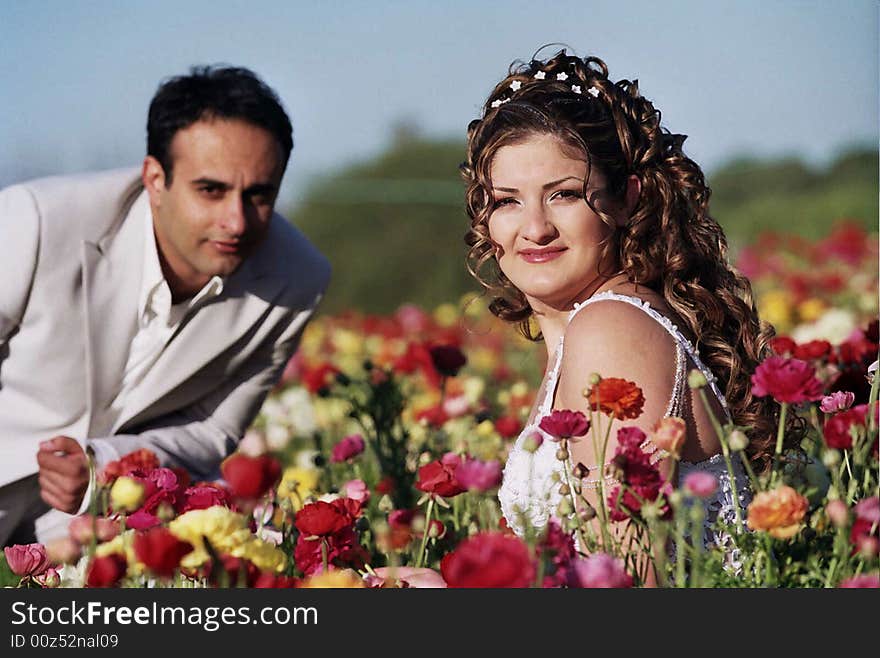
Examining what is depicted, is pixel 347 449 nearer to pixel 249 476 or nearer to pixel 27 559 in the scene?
pixel 27 559

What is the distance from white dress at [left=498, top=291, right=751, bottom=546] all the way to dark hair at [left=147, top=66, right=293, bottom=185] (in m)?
1.31

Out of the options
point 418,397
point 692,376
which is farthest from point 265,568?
point 418,397

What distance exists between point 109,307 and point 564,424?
2.00m

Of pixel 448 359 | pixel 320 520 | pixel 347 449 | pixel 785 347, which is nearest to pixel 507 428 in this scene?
pixel 448 359

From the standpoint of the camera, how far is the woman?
2.18 metres

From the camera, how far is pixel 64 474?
9.75ft

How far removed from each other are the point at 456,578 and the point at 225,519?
1.42 feet

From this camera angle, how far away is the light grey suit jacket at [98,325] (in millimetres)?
3418

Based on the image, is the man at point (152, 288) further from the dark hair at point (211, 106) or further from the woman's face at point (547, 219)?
the woman's face at point (547, 219)

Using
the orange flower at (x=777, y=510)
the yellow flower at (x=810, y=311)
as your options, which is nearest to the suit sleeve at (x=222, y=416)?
the orange flower at (x=777, y=510)

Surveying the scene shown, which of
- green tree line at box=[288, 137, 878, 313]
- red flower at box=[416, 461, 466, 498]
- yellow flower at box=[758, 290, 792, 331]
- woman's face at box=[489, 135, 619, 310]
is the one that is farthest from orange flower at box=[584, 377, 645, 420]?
green tree line at box=[288, 137, 878, 313]

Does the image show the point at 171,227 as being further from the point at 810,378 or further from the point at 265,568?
the point at 810,378

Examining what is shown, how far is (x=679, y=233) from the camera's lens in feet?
8.25

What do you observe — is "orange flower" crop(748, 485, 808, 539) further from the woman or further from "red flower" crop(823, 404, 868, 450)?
the woman
